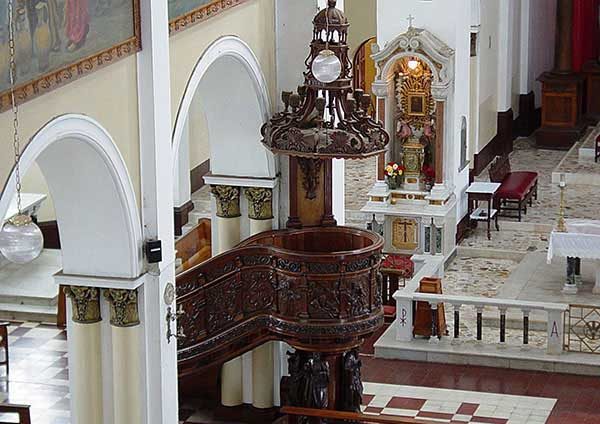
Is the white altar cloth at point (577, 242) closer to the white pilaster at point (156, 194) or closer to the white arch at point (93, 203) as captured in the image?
the white pilaster at point (156, 194)

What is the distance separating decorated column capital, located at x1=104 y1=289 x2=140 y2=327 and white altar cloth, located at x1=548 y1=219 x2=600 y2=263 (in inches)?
322

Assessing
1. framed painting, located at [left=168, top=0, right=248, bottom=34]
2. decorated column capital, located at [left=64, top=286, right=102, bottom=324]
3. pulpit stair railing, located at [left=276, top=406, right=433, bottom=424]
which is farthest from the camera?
pulpit stair railing, located at [left=276, top=406, right=433, bottom=424]

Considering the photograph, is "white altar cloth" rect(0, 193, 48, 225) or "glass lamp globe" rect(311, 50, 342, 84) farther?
"white altar cloth" rect(0, 193, 48, 225)

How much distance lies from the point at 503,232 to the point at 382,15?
3958 mm

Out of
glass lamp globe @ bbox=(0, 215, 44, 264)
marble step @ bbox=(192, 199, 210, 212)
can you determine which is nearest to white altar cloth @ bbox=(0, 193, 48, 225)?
marble step @ bbox=(192, 199, 210, 212)

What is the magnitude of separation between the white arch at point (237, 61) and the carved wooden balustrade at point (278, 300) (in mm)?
1231

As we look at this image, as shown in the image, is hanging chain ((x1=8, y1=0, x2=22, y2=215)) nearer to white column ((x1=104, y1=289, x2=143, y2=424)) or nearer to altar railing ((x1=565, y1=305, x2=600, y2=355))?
white column ((x1=104, y1=289, x2=143, y2=424))

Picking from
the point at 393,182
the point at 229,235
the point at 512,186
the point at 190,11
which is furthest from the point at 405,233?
the point at 190,11

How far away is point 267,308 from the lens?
44.9 ft

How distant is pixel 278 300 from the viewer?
13.6m

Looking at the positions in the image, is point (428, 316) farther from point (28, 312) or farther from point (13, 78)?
point (13, 78)

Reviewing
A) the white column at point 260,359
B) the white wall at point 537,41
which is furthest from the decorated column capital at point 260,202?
the white wall at point 537,41

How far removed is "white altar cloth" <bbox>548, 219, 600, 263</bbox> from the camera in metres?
18.5

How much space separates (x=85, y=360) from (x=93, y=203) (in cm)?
146
